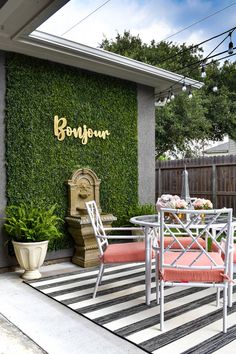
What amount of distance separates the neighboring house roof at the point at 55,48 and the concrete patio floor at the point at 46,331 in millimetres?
2752

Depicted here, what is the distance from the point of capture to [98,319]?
273 centimetres

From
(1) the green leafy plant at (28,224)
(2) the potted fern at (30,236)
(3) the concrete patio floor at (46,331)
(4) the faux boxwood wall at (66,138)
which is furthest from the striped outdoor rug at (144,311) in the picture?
(4) the faux boxwood wall at (66,138)

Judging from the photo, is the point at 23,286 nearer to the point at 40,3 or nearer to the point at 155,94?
the point at 40,3

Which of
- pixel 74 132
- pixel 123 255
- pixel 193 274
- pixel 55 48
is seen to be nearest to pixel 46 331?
pixel 123 255

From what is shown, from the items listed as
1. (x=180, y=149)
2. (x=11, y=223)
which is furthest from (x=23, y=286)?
(x=180, y=149)

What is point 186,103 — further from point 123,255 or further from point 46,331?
point 46,331

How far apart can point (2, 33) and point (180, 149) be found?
10971 millimetres

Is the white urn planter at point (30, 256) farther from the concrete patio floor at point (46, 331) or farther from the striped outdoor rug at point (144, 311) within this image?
the concrete patio floor at point (46, 331)

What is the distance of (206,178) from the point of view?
25.1 ft

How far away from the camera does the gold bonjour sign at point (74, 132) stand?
4.70 m

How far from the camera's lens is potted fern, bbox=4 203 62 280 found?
385 centimetres

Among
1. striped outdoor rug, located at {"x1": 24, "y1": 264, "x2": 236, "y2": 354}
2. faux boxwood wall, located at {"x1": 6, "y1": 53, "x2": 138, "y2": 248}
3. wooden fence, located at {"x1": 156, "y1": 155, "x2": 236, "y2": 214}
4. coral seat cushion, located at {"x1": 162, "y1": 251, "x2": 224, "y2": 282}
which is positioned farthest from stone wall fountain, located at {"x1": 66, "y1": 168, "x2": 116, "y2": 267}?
wooden fence, located at {"x1": 156, "y1": 155, "x2": 236, "y2": 214}

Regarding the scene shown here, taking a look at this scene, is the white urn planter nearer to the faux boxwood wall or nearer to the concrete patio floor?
the concrete patio floor

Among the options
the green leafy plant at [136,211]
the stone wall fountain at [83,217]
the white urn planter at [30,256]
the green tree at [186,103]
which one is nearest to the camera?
the white urn planter at [30,256]
